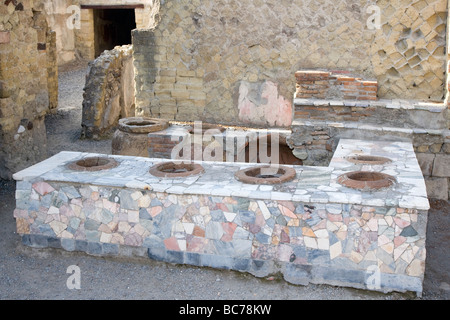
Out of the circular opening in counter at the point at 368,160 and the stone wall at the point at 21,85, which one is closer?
the circular opening in counter at the point at 368,160

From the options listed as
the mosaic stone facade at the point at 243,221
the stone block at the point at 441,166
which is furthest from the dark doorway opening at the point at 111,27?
the stone block at the point at 441,166

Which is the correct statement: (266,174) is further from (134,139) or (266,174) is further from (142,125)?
(142,125)

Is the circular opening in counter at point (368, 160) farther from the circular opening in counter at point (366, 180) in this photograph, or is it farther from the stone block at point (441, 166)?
the stone block at point (441, 166)

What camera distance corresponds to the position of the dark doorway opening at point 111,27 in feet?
50.4

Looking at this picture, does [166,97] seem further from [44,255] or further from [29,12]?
[44,255]

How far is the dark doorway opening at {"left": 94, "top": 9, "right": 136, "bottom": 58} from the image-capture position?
50.4ft

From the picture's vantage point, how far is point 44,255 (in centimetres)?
487

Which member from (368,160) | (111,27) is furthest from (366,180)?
(111,27)

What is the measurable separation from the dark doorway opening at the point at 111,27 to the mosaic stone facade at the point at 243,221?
11.1m

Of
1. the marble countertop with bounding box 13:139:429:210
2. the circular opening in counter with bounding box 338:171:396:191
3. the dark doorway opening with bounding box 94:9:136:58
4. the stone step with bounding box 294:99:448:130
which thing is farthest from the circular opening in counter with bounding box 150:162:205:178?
the dark doorway opening with bounding box 94:9:136:58

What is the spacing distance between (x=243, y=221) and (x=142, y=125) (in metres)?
2.99

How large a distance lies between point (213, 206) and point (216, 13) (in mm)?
3918

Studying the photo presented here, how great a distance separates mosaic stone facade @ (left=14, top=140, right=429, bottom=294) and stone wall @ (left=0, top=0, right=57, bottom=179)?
1.74 m

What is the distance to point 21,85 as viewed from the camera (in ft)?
21.9
